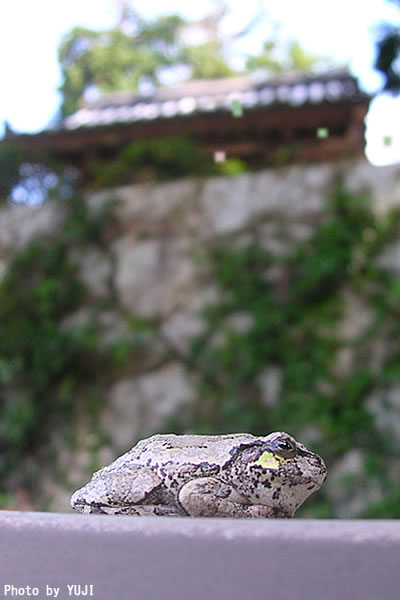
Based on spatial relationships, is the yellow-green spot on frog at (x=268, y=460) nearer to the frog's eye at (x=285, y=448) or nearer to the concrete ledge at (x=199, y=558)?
the frog's eye at (x=285, y=448)

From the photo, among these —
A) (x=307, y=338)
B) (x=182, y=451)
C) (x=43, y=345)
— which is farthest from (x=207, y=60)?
(x=182, y=451)

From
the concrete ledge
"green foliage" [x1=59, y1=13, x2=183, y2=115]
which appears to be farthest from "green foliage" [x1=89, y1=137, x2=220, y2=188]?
"green foliage" [x1=59, y1=13, x2=183, y2=115]

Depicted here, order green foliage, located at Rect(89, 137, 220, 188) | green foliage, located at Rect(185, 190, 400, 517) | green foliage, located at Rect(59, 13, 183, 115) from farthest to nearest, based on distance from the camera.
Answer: green foliage, located at Rect(59, 13, 183, 115), green foliage, located at Rect(89, 137, 220, 188), green foliage, located at Rect(185, 190, 400, 517)

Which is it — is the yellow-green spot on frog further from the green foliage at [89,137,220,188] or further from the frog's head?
the green foliage at [89,137,220,188]

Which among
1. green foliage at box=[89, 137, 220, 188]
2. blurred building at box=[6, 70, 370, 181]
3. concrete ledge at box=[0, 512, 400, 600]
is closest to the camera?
concrete ledge at box=[0, 512, 400, 600]

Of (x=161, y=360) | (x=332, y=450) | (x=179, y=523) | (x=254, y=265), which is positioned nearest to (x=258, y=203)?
(x=254, y=265)
